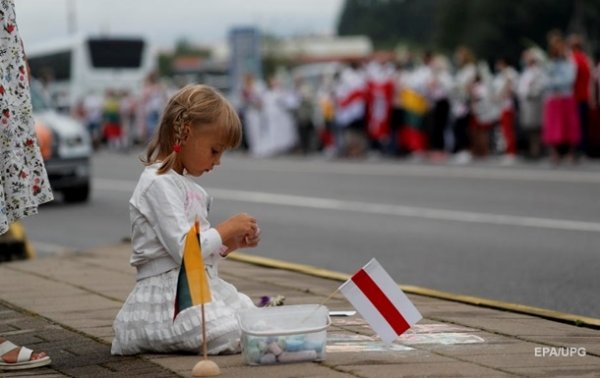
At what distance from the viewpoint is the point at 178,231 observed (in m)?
5.55

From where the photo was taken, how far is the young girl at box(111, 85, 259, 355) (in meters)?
5.56

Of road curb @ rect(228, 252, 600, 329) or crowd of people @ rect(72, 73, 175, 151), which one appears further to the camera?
crowd of people @ rect(72, 73, 175, 151)

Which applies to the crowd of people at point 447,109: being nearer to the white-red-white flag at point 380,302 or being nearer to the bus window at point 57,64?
the white-red-white flag at point 380,302

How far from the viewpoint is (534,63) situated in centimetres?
2283

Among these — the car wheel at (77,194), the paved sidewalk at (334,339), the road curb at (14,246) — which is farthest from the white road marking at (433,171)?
the paved sidewalk at (334,339)

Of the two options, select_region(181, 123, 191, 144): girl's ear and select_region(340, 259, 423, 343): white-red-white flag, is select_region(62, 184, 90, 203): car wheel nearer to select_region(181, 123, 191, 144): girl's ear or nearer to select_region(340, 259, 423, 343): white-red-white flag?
select_region(181, 123, 191, 144): girl's ear

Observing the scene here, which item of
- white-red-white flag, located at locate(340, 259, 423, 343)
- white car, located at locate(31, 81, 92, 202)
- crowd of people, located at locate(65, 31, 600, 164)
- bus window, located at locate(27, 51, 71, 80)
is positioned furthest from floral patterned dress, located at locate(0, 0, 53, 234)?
bus window, located at locate(27, 51, 71, 80)

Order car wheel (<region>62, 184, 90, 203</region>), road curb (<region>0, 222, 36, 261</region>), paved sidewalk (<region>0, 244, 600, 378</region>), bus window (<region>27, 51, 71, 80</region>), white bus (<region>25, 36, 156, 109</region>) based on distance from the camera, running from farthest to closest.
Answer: bus window (<region>27, 51, 71, 80</region>) → white bus (<region>25, 36, 156, 109</region>) → car wheel (<region>62, 184, 90, 203</region>) → road curb (<region>0, 222, 36, 261</region>) → paved sidewalk (<region>0, 244, 600, 378</region>)

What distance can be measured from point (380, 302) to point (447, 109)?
20.3m

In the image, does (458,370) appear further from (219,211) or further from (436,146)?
(436,146)

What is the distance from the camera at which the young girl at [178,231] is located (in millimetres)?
5562

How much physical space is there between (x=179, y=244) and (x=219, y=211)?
1046 centimetres

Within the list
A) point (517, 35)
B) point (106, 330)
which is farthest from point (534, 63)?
point (517, 35)

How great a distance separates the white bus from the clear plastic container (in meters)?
44.2
